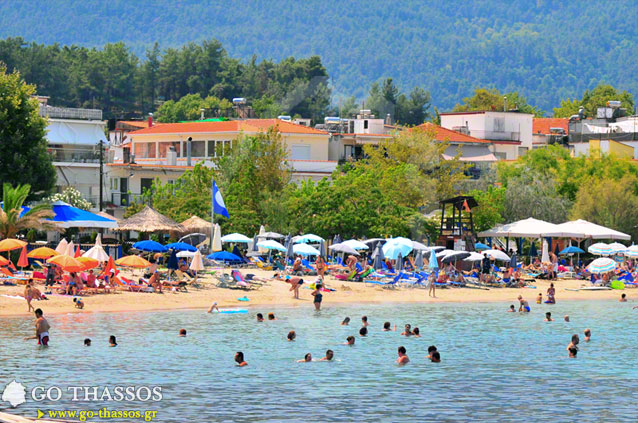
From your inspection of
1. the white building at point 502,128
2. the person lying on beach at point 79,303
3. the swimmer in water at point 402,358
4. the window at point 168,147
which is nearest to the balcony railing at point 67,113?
the window at point 168,147

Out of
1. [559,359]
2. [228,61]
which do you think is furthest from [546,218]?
[228,61]

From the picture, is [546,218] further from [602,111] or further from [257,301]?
[602,111]

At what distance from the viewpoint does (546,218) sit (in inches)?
2638

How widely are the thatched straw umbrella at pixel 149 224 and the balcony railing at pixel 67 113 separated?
92.2 feet

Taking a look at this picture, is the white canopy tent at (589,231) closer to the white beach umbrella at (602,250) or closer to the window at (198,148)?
the white beach umbrella at (602,250)

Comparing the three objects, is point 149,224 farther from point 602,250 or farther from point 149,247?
point 602,250

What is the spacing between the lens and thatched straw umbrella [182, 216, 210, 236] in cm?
5350

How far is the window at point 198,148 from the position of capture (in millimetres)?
78625

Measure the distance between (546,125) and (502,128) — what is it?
22546mm

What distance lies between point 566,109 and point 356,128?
215 feet

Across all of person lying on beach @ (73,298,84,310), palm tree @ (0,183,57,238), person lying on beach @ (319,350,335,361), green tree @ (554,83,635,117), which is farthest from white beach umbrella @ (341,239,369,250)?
green tree @ (554,83,635,117)

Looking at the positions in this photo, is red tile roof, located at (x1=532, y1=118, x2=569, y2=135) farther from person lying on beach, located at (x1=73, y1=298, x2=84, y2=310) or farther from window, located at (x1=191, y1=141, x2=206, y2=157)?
person lying on beach, located at (x1=73, y1=298, x2=84, y2=310)

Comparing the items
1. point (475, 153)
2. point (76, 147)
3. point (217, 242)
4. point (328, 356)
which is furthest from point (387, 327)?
point (475, 153)

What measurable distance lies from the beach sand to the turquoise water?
1225 mm
